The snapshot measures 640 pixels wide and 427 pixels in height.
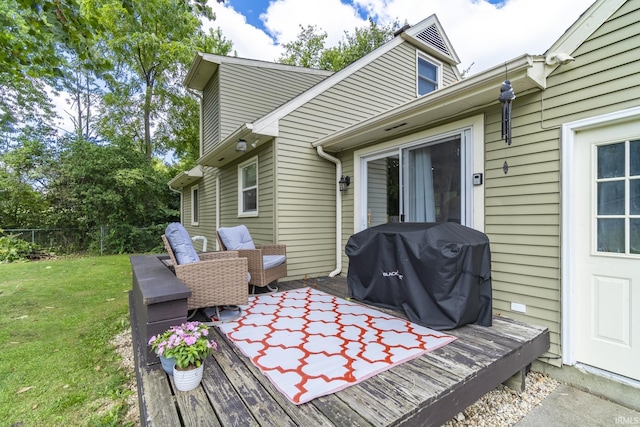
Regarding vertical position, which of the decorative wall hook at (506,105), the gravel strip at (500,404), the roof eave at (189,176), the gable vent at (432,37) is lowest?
the gravel strip at (500,404)

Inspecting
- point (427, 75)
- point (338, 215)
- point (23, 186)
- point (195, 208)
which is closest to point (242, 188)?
point (338, 215)

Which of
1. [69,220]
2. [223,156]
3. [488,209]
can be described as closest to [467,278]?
[488,209]

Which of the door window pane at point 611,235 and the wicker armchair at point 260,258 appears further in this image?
the wicker armchair at point 260,258

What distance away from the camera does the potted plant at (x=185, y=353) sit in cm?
180

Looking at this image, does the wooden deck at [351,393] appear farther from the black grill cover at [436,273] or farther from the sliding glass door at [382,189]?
the sliding glass door at [382,189]

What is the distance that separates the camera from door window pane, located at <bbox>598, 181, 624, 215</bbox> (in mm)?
2416

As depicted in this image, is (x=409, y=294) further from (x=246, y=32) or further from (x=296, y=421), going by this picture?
(x=246, y=32)

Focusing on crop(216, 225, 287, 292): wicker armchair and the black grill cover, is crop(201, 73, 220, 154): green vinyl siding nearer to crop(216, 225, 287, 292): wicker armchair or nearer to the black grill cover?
crop(216, 225, 287, 292): wicker armchair

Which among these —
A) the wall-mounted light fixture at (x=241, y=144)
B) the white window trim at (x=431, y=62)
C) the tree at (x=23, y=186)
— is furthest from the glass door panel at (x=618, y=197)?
the tree at (x=23, y=186)

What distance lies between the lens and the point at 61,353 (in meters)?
3.13

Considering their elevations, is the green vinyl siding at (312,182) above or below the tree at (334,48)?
below

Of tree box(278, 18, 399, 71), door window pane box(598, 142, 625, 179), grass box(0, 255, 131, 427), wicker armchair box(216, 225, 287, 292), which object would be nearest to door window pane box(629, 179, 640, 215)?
door window pane box(598, 142, 625, 179)

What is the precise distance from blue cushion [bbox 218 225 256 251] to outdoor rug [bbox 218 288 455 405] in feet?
3.53

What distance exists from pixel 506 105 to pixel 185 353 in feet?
10.8
